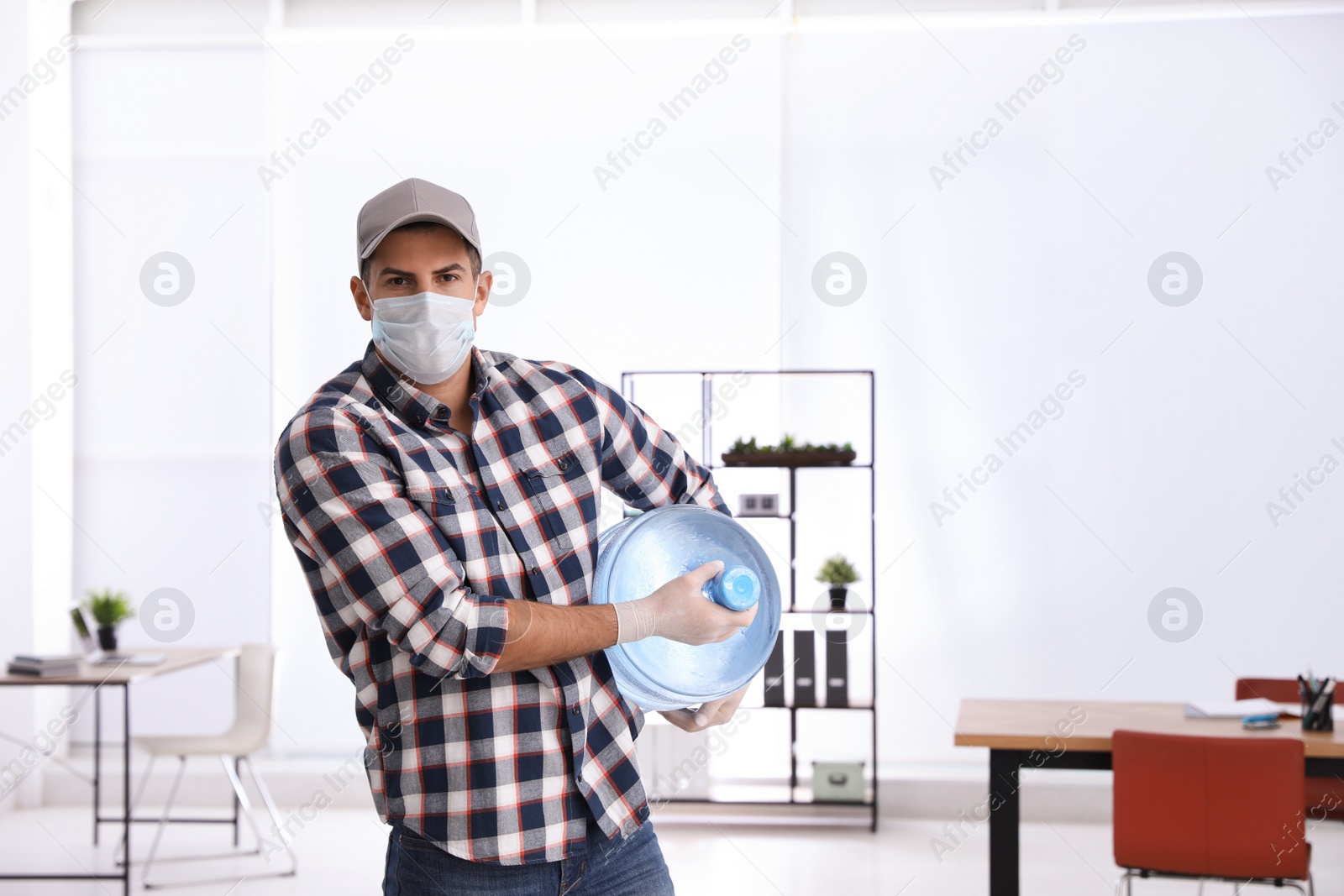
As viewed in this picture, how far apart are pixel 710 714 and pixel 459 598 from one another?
1.36 ft

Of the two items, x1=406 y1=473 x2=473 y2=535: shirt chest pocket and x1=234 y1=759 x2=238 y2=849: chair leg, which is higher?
x1=406 y1=473 x2=473 y2=535: shirt chest pocket

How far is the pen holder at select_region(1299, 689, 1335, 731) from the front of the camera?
118 inches

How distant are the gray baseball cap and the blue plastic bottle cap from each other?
19.3 inches

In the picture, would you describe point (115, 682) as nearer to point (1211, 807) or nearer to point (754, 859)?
point (754, 859)

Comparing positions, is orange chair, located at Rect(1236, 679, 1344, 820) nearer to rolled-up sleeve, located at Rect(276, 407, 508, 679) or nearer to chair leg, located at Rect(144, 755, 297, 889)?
rolled-up sleeve, located at Rect(276, 407, 508, 679)

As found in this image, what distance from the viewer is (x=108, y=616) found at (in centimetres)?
423

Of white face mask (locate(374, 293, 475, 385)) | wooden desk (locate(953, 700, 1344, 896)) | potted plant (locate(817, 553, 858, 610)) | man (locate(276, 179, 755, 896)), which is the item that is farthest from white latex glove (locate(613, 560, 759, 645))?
potted plant (locate(817, 553, 858, 610))

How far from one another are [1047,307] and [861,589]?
146 centimetres

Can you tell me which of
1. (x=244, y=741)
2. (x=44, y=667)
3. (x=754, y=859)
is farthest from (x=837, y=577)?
(x=44, y=667)

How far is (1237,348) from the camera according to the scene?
4.79 metres

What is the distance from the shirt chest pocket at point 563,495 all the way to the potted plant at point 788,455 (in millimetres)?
3263

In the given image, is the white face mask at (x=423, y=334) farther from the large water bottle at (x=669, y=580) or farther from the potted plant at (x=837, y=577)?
the potted plant at (x=837, y=577)

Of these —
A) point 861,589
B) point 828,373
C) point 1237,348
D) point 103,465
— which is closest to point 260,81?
point 103,465

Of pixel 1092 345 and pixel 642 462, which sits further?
pixel 1092 345
